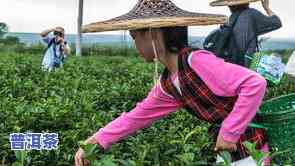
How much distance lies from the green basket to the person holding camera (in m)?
7.22

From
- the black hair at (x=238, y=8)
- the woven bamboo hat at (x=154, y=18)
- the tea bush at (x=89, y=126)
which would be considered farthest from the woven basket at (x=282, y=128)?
the black hair at (x=238, y=8)

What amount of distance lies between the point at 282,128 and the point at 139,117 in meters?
0.59

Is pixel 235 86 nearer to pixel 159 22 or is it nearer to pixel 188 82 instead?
pixel 188 82

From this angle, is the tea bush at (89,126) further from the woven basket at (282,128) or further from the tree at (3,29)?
the tree at (3,29)

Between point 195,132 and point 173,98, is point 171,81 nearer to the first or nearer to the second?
point 173,98

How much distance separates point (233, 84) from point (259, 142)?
1.26 ft

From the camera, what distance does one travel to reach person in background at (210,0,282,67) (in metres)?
5.12

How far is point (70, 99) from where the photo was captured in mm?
4582

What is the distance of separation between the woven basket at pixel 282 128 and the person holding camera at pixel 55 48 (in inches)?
284

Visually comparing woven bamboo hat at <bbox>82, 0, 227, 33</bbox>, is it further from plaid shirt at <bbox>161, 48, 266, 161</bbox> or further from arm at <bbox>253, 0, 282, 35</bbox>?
arm at <bbox>253, 0, 282, 35</bbox>

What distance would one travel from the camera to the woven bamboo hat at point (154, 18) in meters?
2.42

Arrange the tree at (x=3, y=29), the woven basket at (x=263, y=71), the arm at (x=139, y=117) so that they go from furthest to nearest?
the tree at (x=3, y=29), the woven basket at (x=263, y=71), the arm at (x=139, y=117)

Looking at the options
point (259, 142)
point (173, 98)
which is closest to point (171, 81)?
point (173, 98)

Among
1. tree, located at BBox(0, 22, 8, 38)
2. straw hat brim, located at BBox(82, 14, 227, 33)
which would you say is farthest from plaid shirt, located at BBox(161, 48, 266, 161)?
tree, located at BBox(0, 22, 8, 38)
